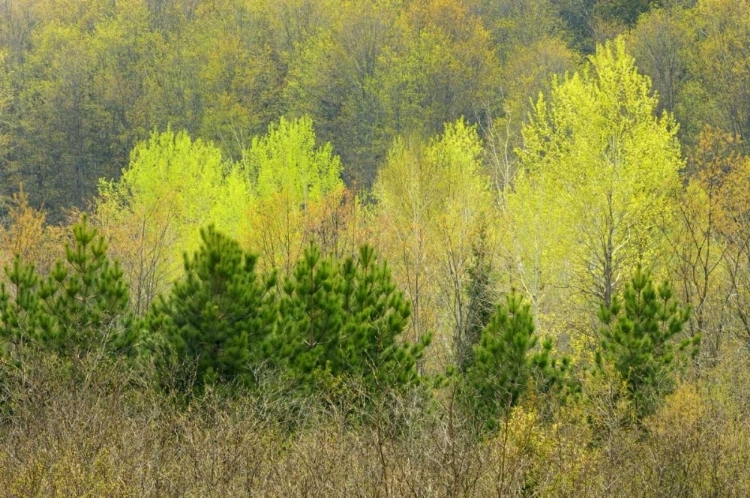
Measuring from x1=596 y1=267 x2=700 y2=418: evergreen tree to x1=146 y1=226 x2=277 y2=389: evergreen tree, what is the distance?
19.2 feet

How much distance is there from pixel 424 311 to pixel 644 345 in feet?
40.2

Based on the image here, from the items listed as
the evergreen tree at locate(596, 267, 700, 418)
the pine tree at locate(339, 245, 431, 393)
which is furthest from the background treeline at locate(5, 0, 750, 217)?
the evergreen tree at locate(596, 267, 700, 418)

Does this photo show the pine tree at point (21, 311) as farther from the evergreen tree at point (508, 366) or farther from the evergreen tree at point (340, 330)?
the evergreen tree at point (508, 366)

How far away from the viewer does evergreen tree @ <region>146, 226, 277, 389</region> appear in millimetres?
A: 15562

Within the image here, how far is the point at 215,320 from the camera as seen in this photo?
15.6 meters

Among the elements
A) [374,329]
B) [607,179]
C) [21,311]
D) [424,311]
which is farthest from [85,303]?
[424,311]

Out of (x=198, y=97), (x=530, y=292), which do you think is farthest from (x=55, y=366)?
(x=198, y=97)

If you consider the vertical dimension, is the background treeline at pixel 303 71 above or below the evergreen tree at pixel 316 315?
above

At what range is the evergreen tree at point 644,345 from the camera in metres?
16.1

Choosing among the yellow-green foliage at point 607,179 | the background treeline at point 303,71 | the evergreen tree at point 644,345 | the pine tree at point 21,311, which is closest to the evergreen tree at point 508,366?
the evergreen tree at point 644,345

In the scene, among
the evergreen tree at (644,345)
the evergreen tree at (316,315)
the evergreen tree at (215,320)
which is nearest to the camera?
the evergreen tree at (215,320)

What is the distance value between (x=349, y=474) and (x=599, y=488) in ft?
11.2

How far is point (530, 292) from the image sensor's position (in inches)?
957

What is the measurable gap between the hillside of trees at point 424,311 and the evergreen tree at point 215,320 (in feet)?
0.12
